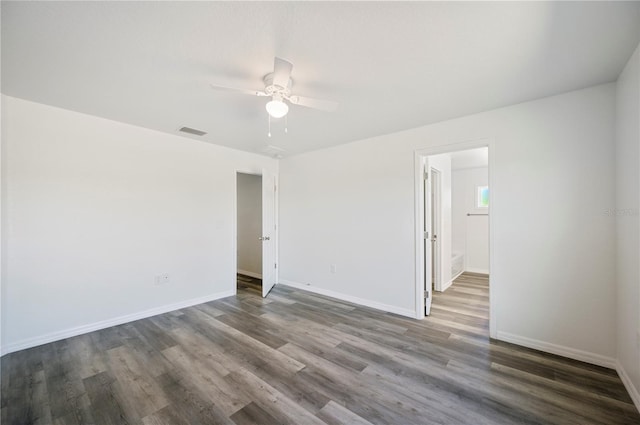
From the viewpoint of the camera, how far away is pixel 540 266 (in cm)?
250

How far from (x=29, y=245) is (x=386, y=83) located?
12.5 feet

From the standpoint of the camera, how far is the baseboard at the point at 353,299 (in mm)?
3404

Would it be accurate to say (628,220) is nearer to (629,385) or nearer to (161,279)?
(629,385)

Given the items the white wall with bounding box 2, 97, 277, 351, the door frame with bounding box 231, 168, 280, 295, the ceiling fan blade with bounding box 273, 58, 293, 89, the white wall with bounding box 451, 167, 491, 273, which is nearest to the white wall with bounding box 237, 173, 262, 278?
the door frame with bounding box 231, 168, 280, 295

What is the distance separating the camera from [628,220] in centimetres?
193

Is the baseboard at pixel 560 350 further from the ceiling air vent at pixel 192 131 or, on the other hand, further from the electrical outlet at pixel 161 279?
the ceiling air vent at pixel 192 131

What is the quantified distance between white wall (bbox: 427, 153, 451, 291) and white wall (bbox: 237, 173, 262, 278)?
139 inches

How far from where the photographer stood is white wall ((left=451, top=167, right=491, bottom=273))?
5914 mm

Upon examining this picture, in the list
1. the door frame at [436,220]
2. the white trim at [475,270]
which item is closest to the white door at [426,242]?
the door frame at [436,220]

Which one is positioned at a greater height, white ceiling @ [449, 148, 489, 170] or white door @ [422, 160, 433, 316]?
white ceiling @ [449, 148, 489, 170]

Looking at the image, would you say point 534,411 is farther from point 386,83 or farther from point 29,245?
point 29,245

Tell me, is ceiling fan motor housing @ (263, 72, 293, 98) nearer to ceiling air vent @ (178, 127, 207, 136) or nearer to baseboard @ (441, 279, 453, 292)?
ceiling air vent @ (178, 127, 207, 136)

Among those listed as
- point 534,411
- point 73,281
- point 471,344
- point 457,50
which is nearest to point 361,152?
point 457,50

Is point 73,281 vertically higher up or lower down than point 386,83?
lower down
